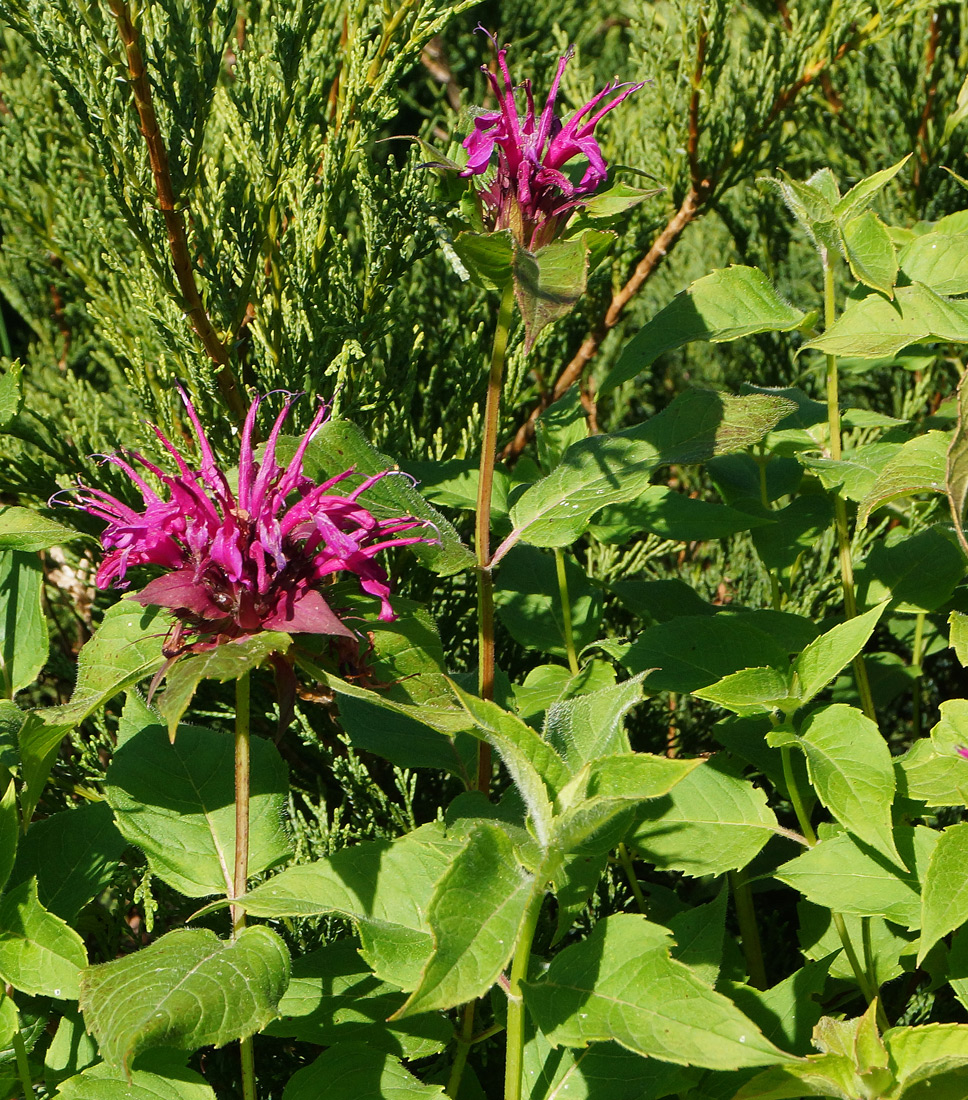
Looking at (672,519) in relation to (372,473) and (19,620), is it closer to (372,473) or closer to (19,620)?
(372,473)

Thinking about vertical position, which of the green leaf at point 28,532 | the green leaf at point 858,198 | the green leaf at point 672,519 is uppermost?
the green leaf at point 858,198

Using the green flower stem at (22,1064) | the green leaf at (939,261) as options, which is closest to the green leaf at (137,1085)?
the green flower stem at (22,1064)

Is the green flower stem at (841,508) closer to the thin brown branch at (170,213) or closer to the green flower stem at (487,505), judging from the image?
the green flower stem at (487,505)

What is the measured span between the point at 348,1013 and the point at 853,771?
488mm

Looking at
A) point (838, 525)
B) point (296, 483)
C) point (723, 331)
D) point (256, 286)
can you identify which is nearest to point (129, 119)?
point (256, 286)

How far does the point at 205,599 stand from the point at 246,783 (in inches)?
5.8

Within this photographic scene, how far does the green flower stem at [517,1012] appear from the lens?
784 millimetres

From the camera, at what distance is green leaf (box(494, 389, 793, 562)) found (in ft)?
3.19

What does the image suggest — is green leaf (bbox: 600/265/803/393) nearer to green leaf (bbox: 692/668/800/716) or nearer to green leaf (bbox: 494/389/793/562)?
green leaf (bbox: 494/389/793/562)

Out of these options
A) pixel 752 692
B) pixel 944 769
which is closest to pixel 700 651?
pixel 752 692

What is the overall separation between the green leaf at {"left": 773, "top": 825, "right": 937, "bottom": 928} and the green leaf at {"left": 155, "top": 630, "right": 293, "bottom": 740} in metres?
0.52

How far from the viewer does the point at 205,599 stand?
2.75 ft

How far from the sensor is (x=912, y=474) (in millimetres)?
925

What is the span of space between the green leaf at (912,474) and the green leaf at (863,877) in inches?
12.1
